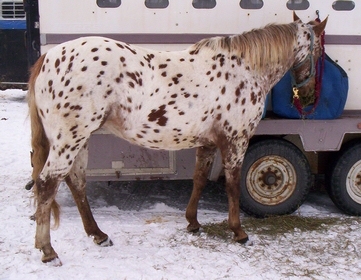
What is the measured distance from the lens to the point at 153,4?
13.1 feet

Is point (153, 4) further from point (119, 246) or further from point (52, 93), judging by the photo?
point (119, 246)

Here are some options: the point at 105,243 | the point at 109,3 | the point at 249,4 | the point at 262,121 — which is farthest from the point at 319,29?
the point at 105,243

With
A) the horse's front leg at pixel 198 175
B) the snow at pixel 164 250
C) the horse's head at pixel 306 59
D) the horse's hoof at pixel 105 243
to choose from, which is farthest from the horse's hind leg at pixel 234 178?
the horse's hoof at pixel 105 243

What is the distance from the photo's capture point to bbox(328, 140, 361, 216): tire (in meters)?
4.26

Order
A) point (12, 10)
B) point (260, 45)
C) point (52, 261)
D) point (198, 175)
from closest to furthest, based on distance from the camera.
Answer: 1. point (52, 261)
2. point (260, 45)
3. point (198, 175)
4. point (12, 10)

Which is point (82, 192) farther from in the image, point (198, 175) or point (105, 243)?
point (198, 175)

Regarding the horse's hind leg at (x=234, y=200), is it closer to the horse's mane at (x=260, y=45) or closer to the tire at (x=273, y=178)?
the tire at (x=273, y=178)

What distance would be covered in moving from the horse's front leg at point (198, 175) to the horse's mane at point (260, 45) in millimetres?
879

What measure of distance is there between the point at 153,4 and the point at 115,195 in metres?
2.18

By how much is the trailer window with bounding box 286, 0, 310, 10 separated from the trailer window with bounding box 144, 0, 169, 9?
3.93 feet

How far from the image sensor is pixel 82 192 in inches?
141

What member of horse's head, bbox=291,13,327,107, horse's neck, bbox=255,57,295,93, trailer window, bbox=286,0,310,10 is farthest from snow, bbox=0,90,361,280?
trailer window, bbox=286,0,310,10

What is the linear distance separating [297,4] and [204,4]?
3.02 feet

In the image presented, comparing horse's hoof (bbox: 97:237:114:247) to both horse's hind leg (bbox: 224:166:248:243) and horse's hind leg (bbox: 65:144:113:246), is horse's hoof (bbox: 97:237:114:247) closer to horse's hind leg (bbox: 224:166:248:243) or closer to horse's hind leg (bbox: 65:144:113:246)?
horse's hind leg (bbox: 65:144:113:246)
